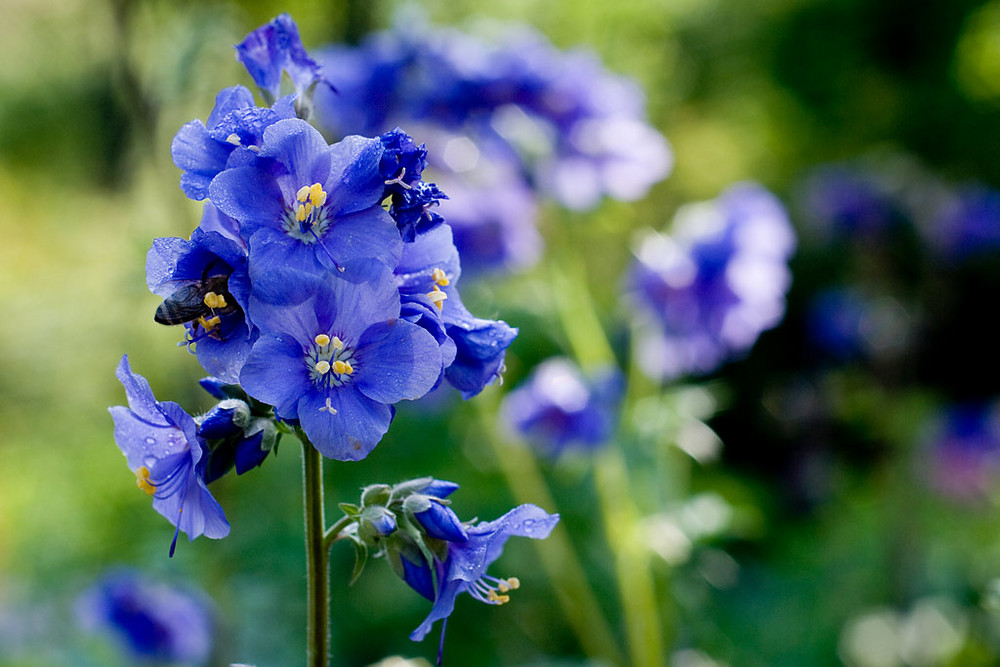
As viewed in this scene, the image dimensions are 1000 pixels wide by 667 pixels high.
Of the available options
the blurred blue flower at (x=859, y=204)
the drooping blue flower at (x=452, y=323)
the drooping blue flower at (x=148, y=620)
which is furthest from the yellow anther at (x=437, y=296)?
the blurred blue flower at (x=859, y=204)

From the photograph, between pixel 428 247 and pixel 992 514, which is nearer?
pixel 428 247

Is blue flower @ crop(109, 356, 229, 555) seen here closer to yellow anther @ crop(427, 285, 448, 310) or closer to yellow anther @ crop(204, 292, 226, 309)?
yellow anther @ crop(204, 292, 226, 309)

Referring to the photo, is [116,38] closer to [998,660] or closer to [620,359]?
[620,359]

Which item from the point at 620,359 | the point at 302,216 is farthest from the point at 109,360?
the point at 302,216

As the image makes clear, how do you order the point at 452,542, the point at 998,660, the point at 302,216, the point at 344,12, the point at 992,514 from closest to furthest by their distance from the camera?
the point at 302,216 → the point at 452,542 → the point at 998,660 → the point at 992,514 → the point at 344,12

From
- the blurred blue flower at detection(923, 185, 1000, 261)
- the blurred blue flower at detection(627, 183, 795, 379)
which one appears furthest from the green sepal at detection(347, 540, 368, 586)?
the blurred blue flower at detection(923, 185, 1000, 261)

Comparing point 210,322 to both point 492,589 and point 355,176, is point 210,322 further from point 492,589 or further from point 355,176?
point 492,589
